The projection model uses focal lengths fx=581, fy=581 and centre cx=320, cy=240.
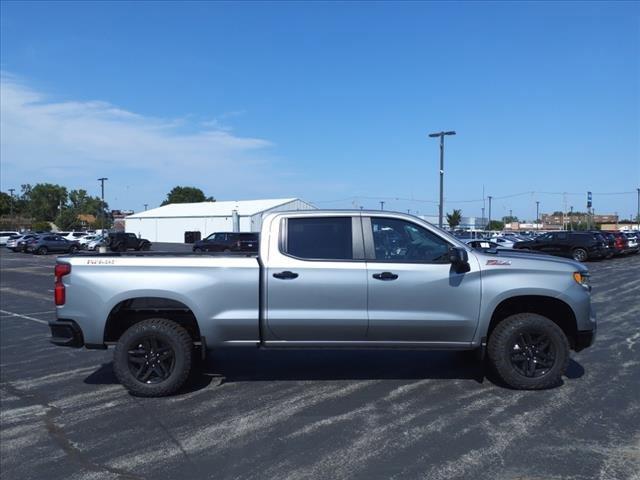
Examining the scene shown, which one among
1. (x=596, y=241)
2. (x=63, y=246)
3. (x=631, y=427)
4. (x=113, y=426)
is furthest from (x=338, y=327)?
(x=63, y=246)

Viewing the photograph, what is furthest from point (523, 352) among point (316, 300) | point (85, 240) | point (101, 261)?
point (85, 240)

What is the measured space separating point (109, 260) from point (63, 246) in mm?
43411

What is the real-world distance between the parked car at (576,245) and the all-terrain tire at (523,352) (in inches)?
986

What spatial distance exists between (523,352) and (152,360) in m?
3.75

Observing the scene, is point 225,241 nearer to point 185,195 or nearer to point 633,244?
point 633,244

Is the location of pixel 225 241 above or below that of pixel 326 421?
above

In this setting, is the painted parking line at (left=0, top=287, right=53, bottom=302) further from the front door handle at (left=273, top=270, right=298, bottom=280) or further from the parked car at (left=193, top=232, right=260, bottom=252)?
the parked car at (left=193, top=232, right=260, bottom=252)

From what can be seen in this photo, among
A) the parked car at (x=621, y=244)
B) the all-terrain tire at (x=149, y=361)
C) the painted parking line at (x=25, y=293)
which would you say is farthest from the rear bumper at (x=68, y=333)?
the parked car at (x=621, y=244)

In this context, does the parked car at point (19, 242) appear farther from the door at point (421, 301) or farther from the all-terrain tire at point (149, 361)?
the door at point (421, 301)

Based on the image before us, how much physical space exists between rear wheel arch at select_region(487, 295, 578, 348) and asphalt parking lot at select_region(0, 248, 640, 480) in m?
0.60

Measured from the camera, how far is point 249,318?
5.75 metres

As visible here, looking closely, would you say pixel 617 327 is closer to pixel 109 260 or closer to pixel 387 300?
pixel 387 300

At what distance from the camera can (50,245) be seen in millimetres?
44531

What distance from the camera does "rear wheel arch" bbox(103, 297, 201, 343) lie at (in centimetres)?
593
